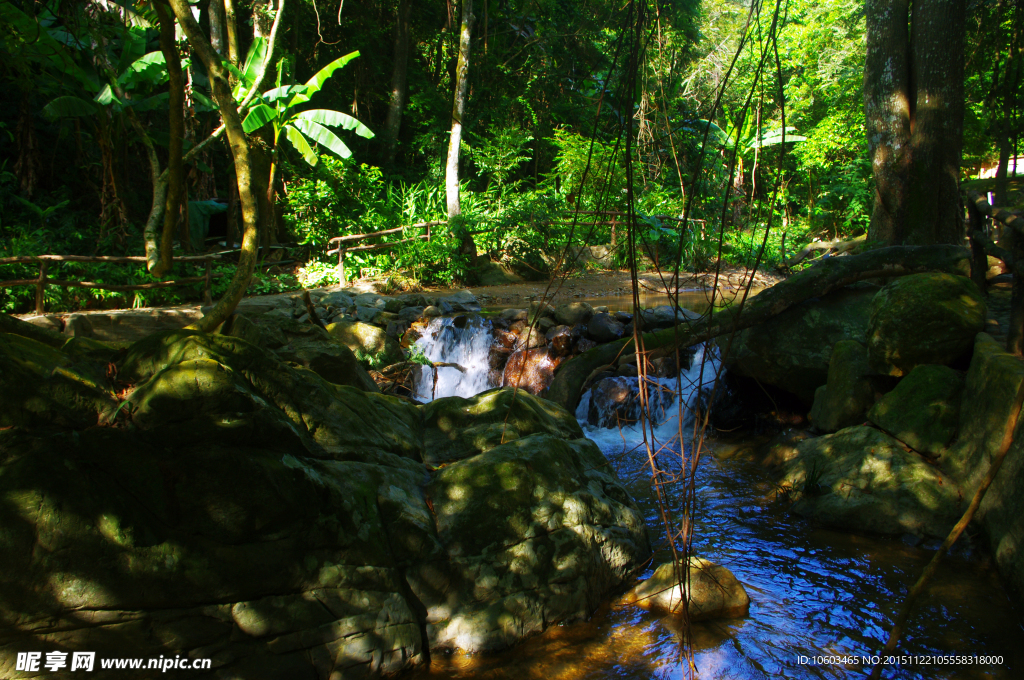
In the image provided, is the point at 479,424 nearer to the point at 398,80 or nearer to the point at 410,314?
the point at 410,314

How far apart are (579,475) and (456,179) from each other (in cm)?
1236

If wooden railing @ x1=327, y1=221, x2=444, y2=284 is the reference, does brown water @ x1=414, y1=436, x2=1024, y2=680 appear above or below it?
below

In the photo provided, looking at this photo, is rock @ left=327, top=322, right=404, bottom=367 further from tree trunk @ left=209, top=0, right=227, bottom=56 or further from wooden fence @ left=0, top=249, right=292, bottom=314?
tree trunk @ left=209, top=0, right=227, bottom=56

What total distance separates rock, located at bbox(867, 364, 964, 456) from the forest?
1884mm

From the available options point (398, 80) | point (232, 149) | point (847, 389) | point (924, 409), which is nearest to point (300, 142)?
point (398, 80)

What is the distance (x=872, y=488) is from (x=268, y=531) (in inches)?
174

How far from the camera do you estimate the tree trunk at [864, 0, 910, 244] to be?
763 cm

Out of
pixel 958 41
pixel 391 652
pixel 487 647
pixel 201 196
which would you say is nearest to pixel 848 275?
pixel 958 41

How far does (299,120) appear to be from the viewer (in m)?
13.2

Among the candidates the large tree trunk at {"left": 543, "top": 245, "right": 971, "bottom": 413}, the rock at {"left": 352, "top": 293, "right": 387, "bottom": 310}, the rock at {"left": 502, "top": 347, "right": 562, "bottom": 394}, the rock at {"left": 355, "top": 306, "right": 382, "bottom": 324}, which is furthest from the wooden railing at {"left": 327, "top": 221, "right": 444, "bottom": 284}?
the large tree trunk at {"left": 543, "top": 245, "right": 971, "bottom": 413}

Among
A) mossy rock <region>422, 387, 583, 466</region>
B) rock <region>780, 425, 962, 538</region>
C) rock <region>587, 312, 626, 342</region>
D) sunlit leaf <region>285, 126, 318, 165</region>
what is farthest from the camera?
sunlit leaf <region>285, 126, 318, 165</region>

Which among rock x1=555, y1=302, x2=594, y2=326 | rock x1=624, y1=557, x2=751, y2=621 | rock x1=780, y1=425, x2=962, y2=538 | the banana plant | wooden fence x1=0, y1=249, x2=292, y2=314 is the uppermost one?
the banana plant

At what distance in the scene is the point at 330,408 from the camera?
12.5 ft

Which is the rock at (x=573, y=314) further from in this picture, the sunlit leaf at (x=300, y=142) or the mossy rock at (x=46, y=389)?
the mossy rock at (x=46, y=389)
